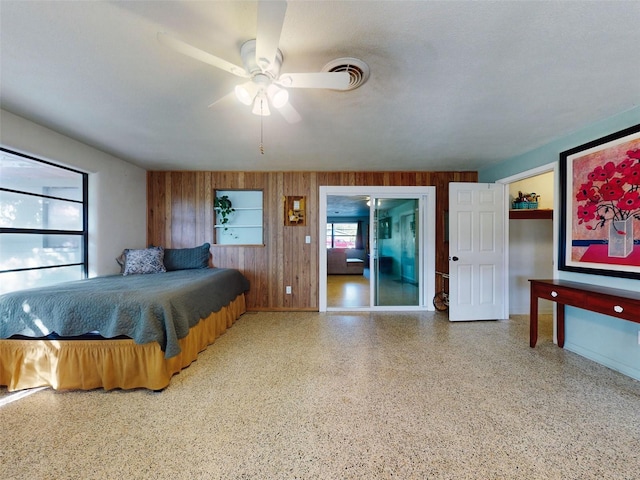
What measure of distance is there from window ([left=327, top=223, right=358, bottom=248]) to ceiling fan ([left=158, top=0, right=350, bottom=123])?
8.51 meters

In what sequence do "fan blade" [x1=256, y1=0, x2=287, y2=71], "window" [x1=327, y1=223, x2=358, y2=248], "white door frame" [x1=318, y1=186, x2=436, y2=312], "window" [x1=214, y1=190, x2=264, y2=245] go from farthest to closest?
"window" [x1=327, y1=223, x2=358, y2=248] < "window" [x1=214, y1=190, x2=264, y2=245] < "white door frame" [x1=318, y1=186, x2=436, y2=312] < "fan blade" [x1=256, y1=0, x2=287, y2=71]

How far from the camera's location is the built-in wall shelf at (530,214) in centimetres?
382

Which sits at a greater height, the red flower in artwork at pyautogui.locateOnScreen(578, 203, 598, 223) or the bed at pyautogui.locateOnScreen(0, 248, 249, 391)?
the red flower in artwork at pyautogui.locateOnScreen(578, 203, 598, 223)

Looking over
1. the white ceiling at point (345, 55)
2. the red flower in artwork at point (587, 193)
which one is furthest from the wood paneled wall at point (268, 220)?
the red flower in artwork at point (587, 193)

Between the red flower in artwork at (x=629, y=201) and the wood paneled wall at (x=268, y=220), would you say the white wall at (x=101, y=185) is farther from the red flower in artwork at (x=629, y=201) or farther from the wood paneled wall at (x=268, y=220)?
the red flower in artwork at (x=629, y=201)

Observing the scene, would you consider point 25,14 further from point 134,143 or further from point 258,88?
point 134,143

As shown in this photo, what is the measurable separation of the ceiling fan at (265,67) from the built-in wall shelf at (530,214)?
3.57 metres

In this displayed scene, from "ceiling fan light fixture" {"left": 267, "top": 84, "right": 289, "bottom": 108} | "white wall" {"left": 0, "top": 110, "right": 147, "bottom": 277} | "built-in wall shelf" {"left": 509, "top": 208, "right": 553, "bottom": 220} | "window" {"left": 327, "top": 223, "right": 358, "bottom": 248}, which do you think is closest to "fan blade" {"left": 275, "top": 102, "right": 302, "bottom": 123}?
"ceiling fan light fixture" {"left": 267, "top": 84, "right": 289, "bottom": 108}

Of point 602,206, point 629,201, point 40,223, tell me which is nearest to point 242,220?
point 40,223

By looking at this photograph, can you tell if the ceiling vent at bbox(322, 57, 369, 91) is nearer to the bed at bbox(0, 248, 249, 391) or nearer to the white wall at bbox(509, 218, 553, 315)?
the bed at bbox(0, 248, 249, 391)

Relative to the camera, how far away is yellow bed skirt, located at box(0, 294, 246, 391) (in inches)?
80.2

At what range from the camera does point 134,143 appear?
3.02 metres

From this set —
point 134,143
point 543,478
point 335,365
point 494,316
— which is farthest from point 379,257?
point 134,143

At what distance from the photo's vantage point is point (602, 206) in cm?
238
